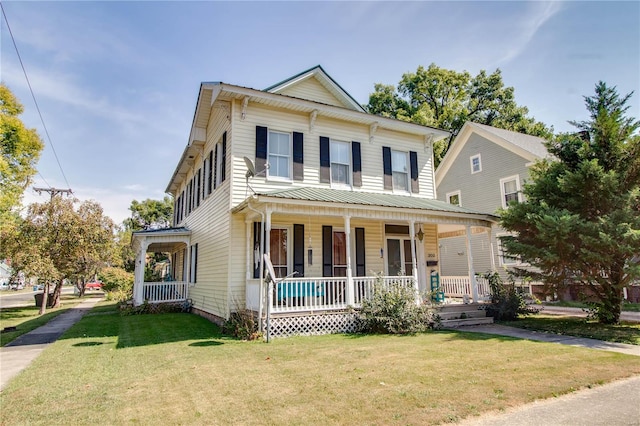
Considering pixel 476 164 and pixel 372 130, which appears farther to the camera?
pixel 476 164

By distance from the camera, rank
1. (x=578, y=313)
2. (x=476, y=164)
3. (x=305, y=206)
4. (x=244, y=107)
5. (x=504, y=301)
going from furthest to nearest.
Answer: (x=476, y=164)
(x=578, y=313)
(x=504, y=301)
(x=244, y=107)
(x=305, y=206)

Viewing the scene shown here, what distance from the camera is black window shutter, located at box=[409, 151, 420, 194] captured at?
48.2ft

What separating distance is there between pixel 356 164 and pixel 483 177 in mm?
11916

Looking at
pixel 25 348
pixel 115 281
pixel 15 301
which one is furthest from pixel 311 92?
pixel 15 301

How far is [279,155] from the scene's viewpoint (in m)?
12.3

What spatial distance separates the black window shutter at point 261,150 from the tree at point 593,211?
797 centimetres

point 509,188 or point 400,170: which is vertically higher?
point 509,188

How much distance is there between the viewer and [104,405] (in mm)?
4684

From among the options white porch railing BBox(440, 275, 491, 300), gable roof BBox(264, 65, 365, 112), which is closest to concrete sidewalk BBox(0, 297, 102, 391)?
gable roof BBox(264, 65, 365, 112)

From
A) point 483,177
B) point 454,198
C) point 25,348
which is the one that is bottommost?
point 25,348

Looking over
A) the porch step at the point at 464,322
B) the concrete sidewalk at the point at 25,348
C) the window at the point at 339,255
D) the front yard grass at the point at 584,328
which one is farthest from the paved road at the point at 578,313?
the concrete sidewalk at the point at 25,348

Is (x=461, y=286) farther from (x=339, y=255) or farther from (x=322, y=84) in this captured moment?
(x=322, y=84)

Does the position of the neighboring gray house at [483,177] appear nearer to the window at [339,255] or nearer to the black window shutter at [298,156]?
the window at [339,255]

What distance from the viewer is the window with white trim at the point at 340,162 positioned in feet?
43.3
